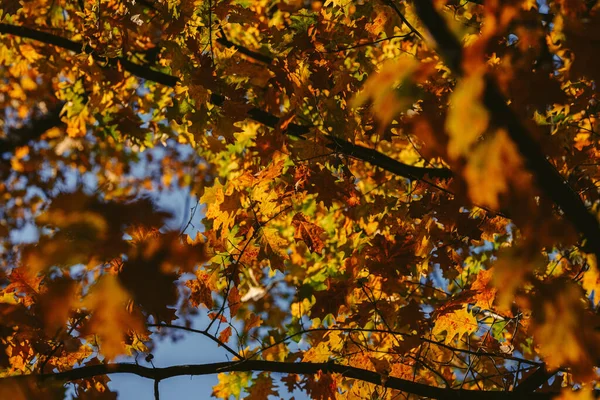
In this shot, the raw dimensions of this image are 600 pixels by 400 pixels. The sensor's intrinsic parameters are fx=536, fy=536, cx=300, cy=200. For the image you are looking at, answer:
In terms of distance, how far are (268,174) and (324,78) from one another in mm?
812

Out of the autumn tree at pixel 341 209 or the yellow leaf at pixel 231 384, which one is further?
the yellow leaf at pixel 231 384

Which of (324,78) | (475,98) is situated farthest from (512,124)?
(324,78)

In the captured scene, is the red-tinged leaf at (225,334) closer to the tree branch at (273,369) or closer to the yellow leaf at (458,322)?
the tree branch at (273,369)

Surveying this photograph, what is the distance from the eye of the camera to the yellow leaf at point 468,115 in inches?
46.6

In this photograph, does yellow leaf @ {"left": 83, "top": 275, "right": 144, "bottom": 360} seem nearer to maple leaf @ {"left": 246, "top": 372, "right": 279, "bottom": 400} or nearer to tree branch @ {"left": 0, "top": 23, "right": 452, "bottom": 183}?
tree branch @ {"left": 0, "top": 23, "right": 452, "bottom": 183}

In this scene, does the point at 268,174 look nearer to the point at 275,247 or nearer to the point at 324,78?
the point at 275,247

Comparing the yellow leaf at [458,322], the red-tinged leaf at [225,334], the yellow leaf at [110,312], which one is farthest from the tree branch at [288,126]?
the yellow leaf at [110,312]

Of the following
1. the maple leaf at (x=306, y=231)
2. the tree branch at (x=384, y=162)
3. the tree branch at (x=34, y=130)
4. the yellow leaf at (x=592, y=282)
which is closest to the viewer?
the maple leaf at (x=306, y=231)

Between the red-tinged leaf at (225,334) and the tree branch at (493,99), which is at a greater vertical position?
the red-tinged leaf at (225,334)

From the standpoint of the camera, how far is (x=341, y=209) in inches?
185

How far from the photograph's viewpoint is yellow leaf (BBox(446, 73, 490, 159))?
1184mm

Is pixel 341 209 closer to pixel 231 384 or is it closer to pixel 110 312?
pixel 231 384

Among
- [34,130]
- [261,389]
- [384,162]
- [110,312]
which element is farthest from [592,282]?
[34,130]

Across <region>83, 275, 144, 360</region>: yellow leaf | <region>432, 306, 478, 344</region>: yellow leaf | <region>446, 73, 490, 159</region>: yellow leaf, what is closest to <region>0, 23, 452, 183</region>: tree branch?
<region>432, 306, 478, 344</region>: yellow leaf
